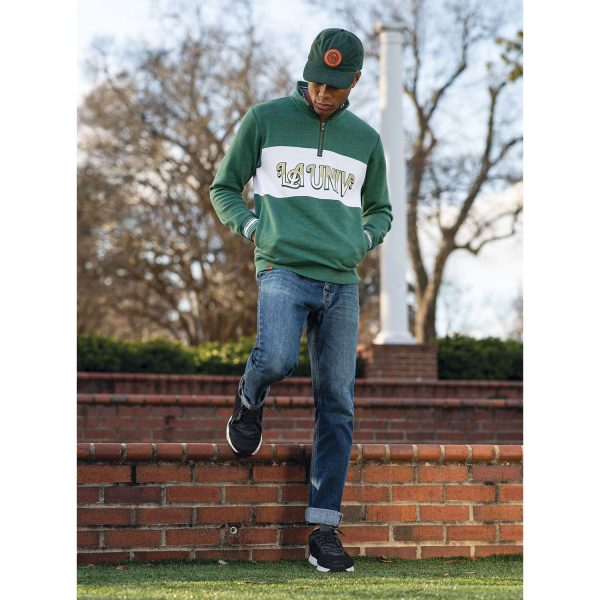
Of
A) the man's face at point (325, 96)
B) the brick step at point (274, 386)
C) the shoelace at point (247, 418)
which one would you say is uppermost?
the man's face at point (325, 96)

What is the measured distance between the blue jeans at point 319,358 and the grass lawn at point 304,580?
283 mm

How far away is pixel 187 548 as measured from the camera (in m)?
3.64

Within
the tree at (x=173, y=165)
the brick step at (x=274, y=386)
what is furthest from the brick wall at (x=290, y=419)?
the tree at (x=173, y=165)

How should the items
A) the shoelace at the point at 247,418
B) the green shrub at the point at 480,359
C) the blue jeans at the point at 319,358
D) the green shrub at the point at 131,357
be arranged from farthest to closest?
the green shrub at the point at 480,359, the green shrub at the point at 131,357, the shoelace at the point at 247,418, the blue jeans at the point at 319,358

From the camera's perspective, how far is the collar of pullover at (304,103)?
3.53 metres

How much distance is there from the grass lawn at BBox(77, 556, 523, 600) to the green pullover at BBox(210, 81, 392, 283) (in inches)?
41.1

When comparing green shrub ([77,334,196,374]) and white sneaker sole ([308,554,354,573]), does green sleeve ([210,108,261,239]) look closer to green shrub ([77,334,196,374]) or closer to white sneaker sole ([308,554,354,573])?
white sneaker sole ([308,554,354,573])

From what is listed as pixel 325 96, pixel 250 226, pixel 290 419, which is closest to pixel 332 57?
pixel 325 96

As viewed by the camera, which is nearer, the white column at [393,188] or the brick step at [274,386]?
the brick step at [274,386]

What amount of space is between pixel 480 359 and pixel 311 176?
7.61 metres

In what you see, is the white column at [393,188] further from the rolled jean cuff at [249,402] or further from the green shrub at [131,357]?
the rolled jean cuff at [249,402]
